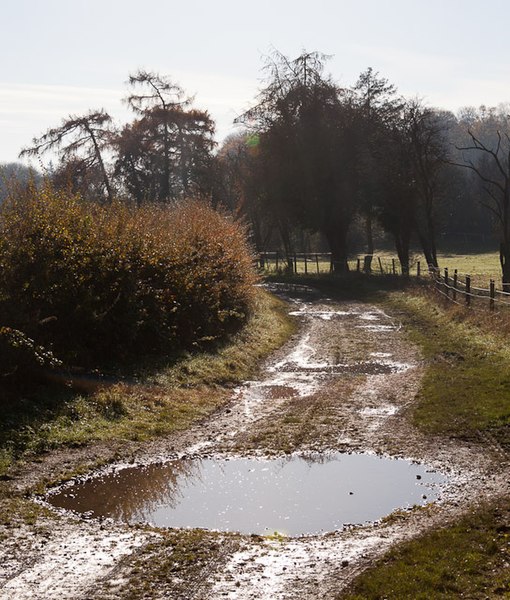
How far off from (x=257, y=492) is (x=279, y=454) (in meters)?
1.77

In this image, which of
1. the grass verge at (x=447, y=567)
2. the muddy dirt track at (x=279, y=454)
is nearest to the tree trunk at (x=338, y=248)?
the muddy dirt track at (x=279, y=454)

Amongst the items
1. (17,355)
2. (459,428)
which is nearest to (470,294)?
(459,428)

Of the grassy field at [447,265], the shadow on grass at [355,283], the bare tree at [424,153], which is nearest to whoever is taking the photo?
the shadow on grass at [355,283]

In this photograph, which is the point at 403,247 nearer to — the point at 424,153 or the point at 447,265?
the point at 424,153

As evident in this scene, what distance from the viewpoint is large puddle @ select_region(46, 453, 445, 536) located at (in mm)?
9047

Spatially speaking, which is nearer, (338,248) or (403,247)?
(338,248)

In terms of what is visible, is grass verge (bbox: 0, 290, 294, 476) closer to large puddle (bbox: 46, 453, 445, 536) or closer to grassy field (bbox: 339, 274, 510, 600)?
large puddle (bbox: 46, 453, 445, 536)

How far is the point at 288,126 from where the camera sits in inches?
1914

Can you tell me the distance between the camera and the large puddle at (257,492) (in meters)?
9.05

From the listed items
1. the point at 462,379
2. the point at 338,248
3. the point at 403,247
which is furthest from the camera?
the point at 403,247

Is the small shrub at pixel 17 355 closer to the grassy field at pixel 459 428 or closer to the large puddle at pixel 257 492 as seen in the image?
the large puddle at pixel 257 492

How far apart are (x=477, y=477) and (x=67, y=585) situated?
17.8 ft

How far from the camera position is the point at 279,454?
38.3 ft

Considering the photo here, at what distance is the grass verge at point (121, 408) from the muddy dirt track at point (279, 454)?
45 cm
